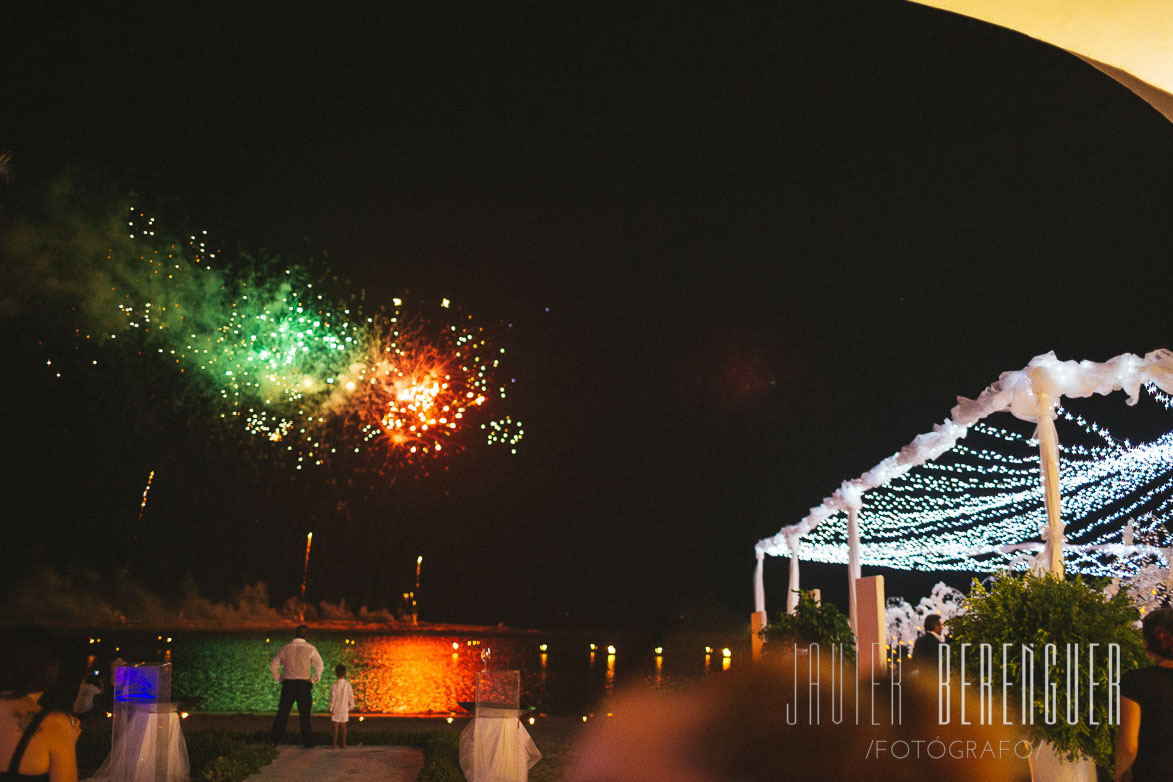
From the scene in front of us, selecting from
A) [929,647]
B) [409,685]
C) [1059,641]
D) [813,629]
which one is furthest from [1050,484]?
[409,685]

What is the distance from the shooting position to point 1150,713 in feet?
13.0

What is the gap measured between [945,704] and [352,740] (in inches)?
328

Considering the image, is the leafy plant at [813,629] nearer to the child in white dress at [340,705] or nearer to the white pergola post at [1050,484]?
the white pergola post at [1050,484]

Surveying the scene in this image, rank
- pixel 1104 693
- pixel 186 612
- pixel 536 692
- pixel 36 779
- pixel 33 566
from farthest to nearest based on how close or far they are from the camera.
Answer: pixel 186 612 < pixel 33 566 < pixel 536 692 < pixel 1104 693 < pixel 36 779

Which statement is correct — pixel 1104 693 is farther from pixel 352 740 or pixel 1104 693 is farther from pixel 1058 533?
pixel 352 740

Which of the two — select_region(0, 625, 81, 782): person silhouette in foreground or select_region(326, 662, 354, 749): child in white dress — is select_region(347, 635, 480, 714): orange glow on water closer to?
select_region(326, 662, 354, 749): child in white dress

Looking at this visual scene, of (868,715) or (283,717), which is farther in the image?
(283,717)

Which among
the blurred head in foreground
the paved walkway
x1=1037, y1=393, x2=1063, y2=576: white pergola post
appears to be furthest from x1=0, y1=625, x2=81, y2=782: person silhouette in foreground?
x1=1037, y1=393, x2=1063, y2=576: white pergola post

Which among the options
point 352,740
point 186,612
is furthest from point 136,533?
point 352,740

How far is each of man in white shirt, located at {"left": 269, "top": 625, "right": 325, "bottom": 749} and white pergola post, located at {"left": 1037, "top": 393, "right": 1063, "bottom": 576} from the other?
821cm

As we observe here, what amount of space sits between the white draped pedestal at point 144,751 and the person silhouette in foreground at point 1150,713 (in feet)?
24.5

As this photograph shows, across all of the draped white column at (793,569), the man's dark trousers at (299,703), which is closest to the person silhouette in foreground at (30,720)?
the man's dark trousers at (299,703)

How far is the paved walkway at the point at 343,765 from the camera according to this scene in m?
9.36

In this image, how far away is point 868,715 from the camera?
6.48 meters
